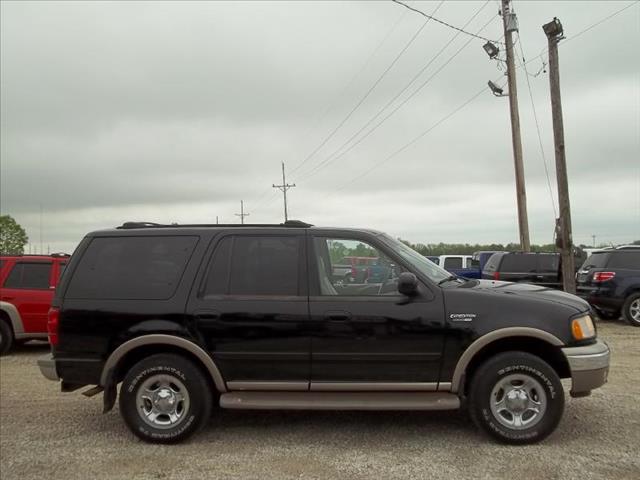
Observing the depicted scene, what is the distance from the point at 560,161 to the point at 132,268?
39.0ft

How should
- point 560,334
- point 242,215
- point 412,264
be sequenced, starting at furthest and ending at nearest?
point 242,215 → point 412,264 → point 560,334

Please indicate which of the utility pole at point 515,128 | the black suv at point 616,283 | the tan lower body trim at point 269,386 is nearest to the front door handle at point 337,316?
the tan lower body trim at point 269,386

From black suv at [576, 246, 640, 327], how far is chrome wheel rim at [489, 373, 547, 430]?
8801 millimetres

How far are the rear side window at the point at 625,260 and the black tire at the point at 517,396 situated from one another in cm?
903

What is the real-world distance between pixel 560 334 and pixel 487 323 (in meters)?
0.60

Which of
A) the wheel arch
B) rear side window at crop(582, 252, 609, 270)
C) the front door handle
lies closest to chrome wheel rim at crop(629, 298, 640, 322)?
rear side window at crop(582, 252, 609, 270)

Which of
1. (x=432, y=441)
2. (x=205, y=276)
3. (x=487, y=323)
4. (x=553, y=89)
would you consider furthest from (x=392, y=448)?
(x=553, y=89)

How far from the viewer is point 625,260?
12406mm

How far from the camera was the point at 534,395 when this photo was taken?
4699 mm

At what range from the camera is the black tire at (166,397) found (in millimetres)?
4875

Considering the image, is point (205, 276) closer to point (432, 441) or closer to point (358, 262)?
point (358, 262)

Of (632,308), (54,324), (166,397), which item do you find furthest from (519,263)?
(54,324)

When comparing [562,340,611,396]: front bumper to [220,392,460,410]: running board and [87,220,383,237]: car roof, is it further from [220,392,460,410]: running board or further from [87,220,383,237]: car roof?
[87,220,383,237]: car roof

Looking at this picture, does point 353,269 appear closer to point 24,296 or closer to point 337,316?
point 337,316
